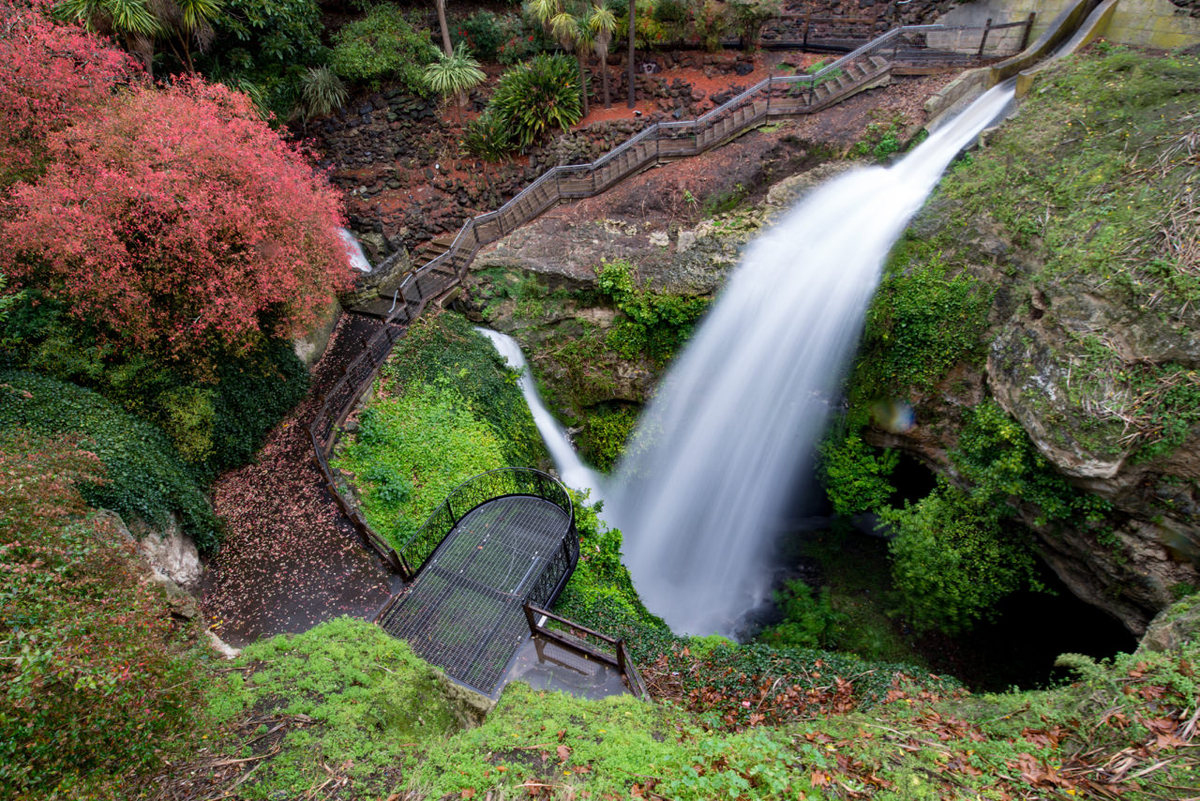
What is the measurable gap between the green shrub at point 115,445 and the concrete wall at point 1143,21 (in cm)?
2243

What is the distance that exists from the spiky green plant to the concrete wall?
20605 mm

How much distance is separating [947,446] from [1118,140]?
251 inches

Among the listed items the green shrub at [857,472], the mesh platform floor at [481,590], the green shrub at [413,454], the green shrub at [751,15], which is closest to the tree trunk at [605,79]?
the green shrub at [751,15]

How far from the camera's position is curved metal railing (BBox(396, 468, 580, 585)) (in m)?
9.73

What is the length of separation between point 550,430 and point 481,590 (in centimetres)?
668

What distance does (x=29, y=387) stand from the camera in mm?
9125

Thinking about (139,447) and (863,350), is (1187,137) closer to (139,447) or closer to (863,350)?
(863,350)

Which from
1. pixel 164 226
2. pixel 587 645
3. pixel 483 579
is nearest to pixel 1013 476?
pixel 587 645

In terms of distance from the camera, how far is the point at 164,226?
9.34 metres

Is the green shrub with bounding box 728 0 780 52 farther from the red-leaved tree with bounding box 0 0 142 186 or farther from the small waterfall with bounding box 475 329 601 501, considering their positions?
the red-leaved tree with bounding box 0 0 142 186

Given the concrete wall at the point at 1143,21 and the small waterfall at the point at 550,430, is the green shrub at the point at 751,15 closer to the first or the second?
the concrete wall at the point at 1143,21

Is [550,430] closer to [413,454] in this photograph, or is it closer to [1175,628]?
[413,454]

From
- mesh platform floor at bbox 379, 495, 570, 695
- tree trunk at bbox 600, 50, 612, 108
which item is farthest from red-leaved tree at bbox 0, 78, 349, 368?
tree trunk at bbox 600, 50, 612, 108

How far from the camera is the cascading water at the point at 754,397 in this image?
43.5 ft
